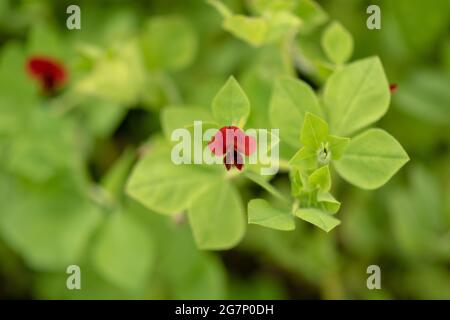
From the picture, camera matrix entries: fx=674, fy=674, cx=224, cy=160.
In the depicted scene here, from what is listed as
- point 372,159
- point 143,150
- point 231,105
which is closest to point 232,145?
point 231,105

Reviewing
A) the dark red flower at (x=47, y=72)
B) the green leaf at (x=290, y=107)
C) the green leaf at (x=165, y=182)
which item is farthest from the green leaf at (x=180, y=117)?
the dark red flower at (x=47, y=72)

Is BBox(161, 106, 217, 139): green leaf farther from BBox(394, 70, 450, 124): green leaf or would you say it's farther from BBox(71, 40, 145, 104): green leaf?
BBox(394, 70, 450, 124): green leaf

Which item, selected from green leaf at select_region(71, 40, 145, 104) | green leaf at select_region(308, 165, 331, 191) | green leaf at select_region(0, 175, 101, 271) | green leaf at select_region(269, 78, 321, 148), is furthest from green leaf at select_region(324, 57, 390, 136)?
green leaf at select_region(0, 175, 101, 271)

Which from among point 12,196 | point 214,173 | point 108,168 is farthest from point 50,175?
point 214,173

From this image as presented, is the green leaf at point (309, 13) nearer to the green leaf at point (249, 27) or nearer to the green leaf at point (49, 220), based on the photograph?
the green leaf at point (249, 27)
